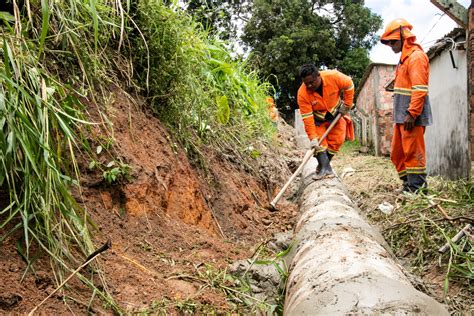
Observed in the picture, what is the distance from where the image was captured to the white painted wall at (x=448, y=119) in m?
6.01

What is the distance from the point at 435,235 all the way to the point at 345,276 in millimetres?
2043

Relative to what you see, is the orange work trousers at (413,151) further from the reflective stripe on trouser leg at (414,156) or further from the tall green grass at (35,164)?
the tall green grass at (35,164)

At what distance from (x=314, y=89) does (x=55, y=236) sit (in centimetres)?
423

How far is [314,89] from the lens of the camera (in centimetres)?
552

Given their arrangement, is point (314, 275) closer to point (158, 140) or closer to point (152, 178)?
point (152, 178)

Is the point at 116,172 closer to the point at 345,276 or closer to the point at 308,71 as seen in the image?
Result: the point at 345,276

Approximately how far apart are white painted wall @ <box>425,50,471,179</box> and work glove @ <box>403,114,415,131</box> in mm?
1180

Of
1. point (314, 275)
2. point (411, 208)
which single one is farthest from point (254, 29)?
point (314, 275)

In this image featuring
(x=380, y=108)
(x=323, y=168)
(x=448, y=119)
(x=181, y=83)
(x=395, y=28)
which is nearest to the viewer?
(x=181, y=83)

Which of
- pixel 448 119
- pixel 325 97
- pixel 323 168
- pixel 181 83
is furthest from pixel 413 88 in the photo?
pixel 181 83

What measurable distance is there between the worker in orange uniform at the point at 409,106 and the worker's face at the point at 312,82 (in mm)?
889

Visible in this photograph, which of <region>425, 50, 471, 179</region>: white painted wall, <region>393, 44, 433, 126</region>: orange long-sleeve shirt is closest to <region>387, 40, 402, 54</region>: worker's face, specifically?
<region>393, 44, 433, 126</region>: orange long-sleeve shirt

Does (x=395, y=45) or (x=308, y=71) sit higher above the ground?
(x=395, y=45)

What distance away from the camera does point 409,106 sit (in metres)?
4.94
